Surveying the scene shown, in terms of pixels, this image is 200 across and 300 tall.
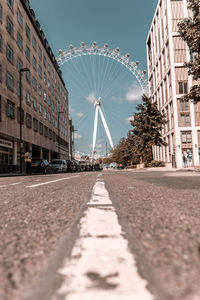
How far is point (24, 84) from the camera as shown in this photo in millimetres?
27328

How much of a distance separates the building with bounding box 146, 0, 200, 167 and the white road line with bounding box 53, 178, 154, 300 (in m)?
33.0

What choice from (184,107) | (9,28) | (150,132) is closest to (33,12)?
(9,28)

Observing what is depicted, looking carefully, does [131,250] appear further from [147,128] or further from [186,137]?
[186,137]

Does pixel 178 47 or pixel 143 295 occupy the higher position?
pixel 178 47

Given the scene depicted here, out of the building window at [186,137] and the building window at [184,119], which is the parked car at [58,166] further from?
the building window at [184,119]

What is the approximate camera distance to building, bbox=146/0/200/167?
36.9 meters

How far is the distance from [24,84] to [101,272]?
29.2 meters

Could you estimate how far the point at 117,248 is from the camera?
88 cm

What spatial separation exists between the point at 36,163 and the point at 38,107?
555 inches

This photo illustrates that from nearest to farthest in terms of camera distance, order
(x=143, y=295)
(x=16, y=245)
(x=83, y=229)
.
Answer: (x=143, y=295) → (x=16, y=245) → (x=83, y=229)

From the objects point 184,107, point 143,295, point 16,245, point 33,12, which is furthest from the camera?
point 184,107

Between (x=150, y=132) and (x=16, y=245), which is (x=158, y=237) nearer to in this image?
(x=16, y=245)

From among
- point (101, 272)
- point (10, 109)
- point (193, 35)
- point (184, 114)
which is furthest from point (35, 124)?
point (101, 272)

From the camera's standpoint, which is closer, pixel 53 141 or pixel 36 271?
pixel 36 271
